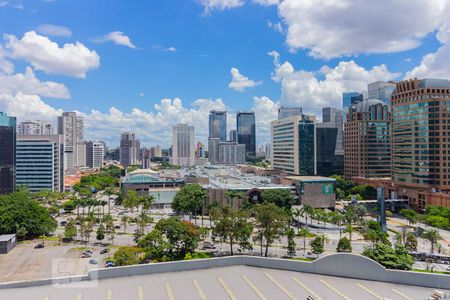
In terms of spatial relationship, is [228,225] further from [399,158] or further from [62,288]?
[399,158]

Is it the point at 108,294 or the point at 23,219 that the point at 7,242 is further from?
the point at 108,294

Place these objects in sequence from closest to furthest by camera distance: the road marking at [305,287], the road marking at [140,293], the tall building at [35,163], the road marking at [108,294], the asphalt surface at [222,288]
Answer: the road marking at [108,294] → the road marking at [140,293] → the asphalt surface at [222,288] → the road marking at [305,287] → the tall building at [35,163]

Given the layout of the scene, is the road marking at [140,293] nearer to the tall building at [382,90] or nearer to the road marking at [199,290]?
the road marking at [199,290]

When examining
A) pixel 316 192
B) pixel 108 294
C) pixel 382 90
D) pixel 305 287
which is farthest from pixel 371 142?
pixel 108 294

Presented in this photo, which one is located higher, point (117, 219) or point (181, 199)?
point (181, 199)

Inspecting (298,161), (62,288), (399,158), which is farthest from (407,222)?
(62,288)

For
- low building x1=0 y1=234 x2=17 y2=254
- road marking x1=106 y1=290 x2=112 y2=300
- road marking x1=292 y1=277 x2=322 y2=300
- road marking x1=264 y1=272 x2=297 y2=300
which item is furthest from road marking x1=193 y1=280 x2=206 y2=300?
low building x1=0 y1=234 x2=17 y2=254

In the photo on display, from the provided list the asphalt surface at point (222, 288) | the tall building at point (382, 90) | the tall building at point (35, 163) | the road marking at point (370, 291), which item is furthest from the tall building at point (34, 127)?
the road marking at point (370, 291)
